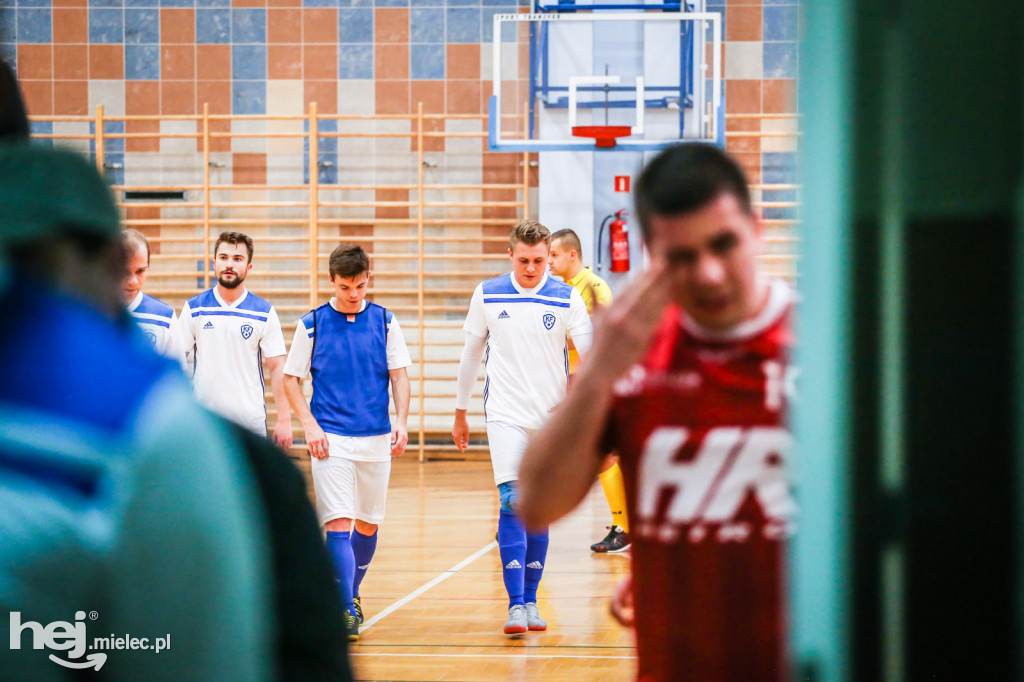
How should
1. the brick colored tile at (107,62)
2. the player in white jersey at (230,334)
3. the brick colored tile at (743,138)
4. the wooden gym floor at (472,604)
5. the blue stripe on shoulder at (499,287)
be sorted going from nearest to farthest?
the wooden gym floor at (472,604) < the blue stripe on shoulder at (499,287) < the player in white jersey at (230,334) < the brick colored tile at (743,138) < the brick colored tile at (107,62)

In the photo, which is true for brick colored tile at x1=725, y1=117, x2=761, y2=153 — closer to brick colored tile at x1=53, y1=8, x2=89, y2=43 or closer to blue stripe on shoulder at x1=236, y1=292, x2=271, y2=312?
blue stripe on shoulder at x1=236, y1=292, x2=271, y2=312

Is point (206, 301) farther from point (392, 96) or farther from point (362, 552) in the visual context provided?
point (392, 96)

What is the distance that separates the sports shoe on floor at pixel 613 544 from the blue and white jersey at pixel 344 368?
2207mm

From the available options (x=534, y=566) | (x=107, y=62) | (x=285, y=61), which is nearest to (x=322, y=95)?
(x=285, y=61)

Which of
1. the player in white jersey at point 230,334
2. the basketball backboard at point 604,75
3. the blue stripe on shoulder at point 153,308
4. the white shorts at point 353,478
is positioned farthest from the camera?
the basketball backboard at point 604,75

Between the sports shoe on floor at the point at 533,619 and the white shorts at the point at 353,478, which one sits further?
the white shorts at the point at 353,478

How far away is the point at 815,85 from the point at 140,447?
60cm

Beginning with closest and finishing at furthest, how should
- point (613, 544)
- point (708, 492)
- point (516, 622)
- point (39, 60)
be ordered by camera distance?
point (708, 492), point (516, 622), point (613, 544), point (39, 60)

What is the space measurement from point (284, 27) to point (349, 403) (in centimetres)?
782

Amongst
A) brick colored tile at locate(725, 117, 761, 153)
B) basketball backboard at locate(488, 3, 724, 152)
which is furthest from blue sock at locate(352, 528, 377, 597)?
brick colored tile at locate(725, 117, 761, 153)

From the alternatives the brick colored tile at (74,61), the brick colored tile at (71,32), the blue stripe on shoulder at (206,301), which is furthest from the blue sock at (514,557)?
the brick colored tile at (71,32)

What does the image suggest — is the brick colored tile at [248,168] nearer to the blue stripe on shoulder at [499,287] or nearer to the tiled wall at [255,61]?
the tiled wall at [255,61]

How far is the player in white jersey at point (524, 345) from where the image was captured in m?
5.23

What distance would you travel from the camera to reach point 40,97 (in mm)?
11781
